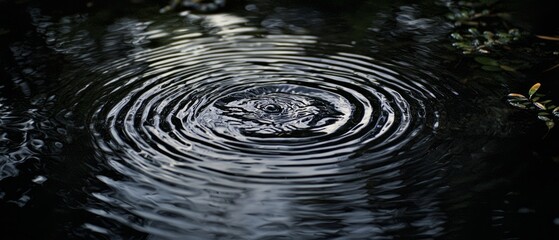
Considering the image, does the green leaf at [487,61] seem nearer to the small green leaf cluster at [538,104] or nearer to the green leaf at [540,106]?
the small green leaf cluster at [538,104]

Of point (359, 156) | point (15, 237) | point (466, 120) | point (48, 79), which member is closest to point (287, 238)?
point (359, 156)

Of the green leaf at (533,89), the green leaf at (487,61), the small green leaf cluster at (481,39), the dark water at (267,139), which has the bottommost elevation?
the dark water at (267,139)

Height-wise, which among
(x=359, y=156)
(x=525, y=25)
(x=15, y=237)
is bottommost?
(x=15, y=237)

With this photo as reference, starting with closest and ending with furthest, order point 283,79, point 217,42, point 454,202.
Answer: point 454,202
point 283,79
point 217,42

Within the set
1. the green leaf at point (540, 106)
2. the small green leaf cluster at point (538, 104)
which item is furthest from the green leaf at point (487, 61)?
the green leaf at point (540, 106)

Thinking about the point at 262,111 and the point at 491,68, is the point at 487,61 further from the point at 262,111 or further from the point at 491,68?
the point at 262,111

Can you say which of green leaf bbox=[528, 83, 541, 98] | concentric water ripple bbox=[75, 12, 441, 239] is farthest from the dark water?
green leaf bbox=[528, 83, 541, 98]

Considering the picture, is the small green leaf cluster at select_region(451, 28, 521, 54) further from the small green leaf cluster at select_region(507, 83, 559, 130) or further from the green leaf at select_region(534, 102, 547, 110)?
the green leaf at select_region(534, 102, 547, 110)

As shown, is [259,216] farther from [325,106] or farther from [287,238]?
[325,106]
